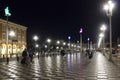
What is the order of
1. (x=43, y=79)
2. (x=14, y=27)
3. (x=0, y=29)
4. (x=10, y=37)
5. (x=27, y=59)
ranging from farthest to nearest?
(x=14, y=27), (x=10, y=37), (x=0, y=29), (x=27, y=59), (x=43, y=79)

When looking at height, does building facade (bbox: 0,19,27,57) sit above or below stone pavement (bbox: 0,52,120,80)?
above

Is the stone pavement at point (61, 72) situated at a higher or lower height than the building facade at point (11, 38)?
lower

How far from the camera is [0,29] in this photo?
7962cm

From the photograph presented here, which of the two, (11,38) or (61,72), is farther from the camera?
(11,38)

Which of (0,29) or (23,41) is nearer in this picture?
(0,29)

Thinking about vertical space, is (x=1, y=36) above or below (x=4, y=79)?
above

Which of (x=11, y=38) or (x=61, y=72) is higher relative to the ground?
(x=11, y=38)

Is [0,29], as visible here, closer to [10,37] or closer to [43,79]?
[10,37]

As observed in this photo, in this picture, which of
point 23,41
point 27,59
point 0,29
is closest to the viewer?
point 27,59

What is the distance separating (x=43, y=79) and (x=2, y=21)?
66939 millimetres

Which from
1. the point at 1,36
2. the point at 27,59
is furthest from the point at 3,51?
the point at 27,59

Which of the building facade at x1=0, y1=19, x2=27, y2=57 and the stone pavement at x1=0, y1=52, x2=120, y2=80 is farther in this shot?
the building facade at x1=0, y1=19, x2=27, y2=57

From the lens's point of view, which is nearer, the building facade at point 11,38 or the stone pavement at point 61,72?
the stone pavement at point 61,72

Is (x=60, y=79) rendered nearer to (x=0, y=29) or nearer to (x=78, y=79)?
(x=78, y=79)
